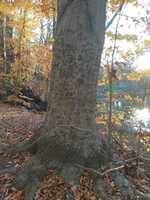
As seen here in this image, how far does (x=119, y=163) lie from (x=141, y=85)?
915 centimetres

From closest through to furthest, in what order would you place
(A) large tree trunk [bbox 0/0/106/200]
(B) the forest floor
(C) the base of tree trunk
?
(B) the forest floor
(C) the base of tree trunk
(A) large tree trunk [bbox 0/0/106/200]

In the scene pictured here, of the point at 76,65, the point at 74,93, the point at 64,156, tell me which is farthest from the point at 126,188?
the point at 76,65

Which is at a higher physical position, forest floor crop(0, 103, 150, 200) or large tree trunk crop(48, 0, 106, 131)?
large tree trunk crop(48, 0, 106, 131)

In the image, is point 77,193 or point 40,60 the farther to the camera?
point 40,60

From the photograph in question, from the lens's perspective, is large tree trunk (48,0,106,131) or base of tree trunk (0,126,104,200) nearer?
base of tree trunk (0,126,104,200)

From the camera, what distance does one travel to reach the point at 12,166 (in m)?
4.11

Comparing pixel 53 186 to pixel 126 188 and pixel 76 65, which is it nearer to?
pixel 126 188

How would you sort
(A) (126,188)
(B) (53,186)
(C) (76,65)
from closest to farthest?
(B) (53,186) < (A) (126,188) < (C) (76,65)

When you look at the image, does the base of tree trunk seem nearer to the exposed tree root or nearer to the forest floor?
the forest floor

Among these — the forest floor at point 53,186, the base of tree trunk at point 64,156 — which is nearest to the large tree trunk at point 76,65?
the base of tree trunk at point 64,156

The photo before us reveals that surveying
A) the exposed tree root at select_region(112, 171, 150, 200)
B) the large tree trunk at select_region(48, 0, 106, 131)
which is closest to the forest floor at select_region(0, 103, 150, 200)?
the exposed tree root at select_region(112, 171, 150, 200)

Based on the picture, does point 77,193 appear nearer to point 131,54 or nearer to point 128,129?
point 128,129

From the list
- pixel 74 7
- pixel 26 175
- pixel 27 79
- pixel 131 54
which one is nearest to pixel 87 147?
pixel 26 175

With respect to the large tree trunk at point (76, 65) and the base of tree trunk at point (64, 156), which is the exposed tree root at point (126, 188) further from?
the large tree trunk at point (76, 65)
